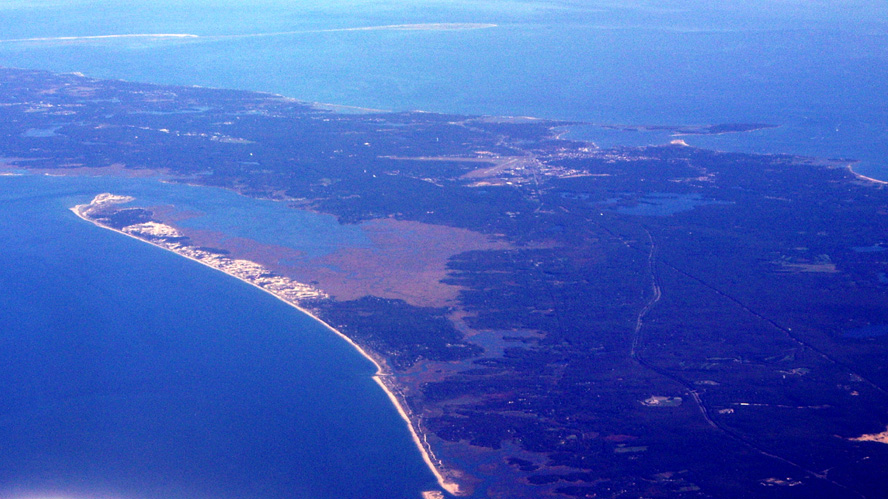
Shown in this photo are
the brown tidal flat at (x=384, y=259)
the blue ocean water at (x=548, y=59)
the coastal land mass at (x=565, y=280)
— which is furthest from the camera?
the blue ocean water at (x=548, y=59)

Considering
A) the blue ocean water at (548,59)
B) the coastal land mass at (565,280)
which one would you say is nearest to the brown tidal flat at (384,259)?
the coastal land mass at (565,280)

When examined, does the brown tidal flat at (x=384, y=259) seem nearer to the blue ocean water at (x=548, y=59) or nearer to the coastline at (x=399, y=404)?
the coastline at (x=399, y=404)

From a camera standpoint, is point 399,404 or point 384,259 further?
point 384,259

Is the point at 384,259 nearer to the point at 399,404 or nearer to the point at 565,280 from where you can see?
the point at 565,280

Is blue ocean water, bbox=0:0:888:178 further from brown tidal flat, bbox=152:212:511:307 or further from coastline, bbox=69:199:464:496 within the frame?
coastline, bbox=69:199:464:496

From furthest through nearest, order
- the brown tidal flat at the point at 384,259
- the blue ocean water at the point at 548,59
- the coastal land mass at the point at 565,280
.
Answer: the blue ocean water at the point at 548,59, the brown tidal flat at the point at 384,259, the coastal land mass at the point at 565,280

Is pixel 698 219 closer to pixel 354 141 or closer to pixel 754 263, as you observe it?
pixel 754 263

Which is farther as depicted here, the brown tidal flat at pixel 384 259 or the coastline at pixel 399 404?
the brown tidal flat at pixel 384 259

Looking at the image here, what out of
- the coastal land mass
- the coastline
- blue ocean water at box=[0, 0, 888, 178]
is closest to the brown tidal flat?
the coastal land mass

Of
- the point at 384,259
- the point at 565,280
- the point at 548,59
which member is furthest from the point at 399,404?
the point at 548,59
